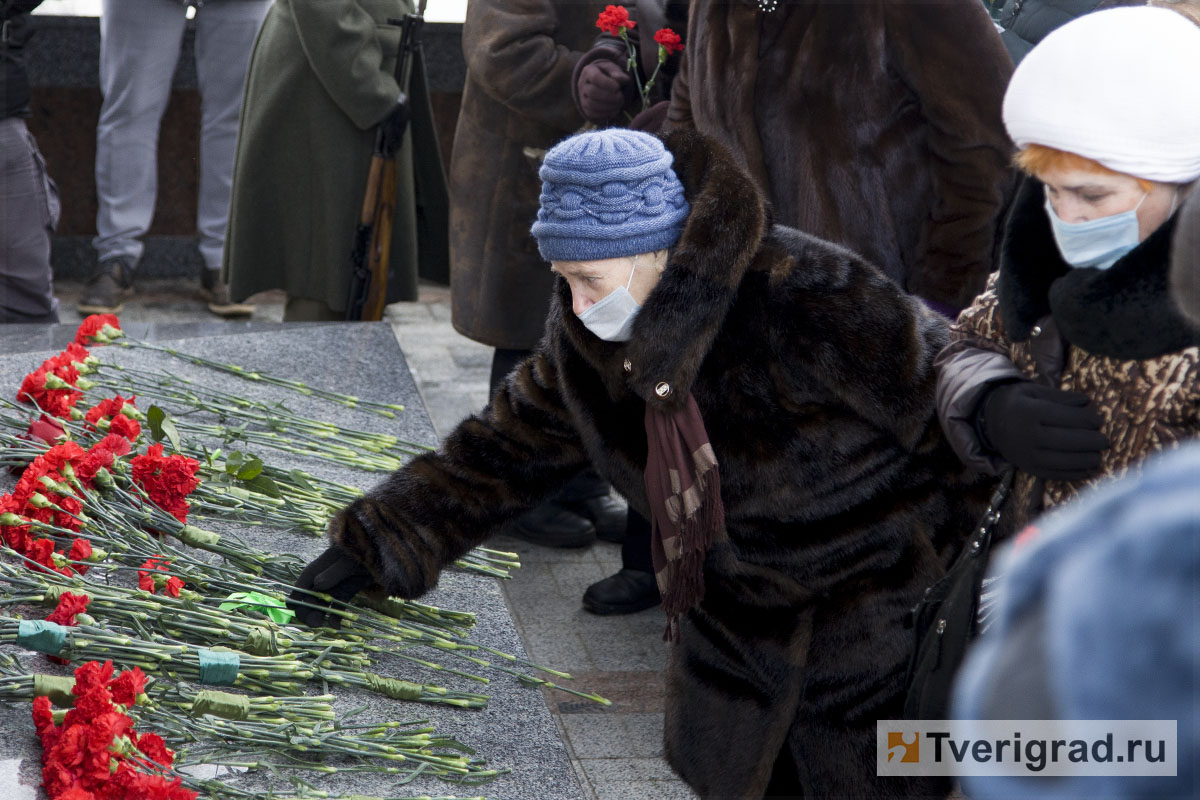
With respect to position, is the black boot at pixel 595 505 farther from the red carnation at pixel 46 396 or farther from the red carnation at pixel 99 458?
the red carnation at pixel 99 458

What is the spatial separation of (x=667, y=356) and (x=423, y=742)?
2.32 feet

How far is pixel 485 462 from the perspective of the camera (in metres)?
2.41

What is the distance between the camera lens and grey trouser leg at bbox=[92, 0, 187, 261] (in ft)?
20.4

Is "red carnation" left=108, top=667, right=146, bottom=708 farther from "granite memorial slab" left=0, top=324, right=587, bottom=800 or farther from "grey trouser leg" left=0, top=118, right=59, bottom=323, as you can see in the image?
"grey trouser leg" left=0, top=118, right=59, bottom=323

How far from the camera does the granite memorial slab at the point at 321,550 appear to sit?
6.63 ft

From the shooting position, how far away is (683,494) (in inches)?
81.4

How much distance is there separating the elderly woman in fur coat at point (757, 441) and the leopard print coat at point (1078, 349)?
214 mm

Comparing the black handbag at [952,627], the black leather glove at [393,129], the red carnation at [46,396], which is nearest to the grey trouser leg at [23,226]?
the black leather glove at [393,129]

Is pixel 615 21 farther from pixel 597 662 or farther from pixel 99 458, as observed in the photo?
pixel 99 458

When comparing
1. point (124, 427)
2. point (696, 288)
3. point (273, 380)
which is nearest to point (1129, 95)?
point (696, 288)

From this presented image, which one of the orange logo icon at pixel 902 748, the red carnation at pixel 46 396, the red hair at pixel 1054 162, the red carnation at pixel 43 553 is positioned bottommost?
the red carnation at pixel 46 396

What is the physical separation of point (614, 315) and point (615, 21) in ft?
6.16

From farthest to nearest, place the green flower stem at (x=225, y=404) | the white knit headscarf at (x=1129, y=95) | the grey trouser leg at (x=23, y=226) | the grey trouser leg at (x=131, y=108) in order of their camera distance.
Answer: the grey trouser leg at (x=131, y=108)
the grey trouser leg at (x=23, y=226)
the green flower stem at (x=225, y=404)
the white knit headscarf at (x=1129, y=95)

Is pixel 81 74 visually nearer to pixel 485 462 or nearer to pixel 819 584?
pixel 485 462
